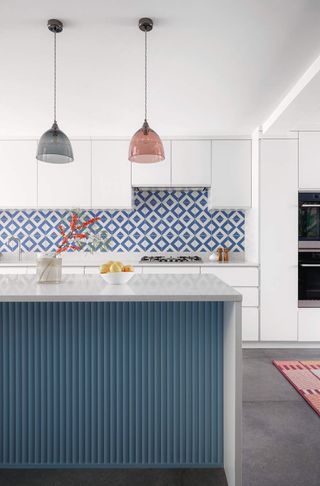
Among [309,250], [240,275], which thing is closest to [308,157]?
[309,250]

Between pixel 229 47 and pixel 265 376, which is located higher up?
pixel 229 47

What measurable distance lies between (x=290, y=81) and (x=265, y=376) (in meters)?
2.50

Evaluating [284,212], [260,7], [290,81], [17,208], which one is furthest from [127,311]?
[17,208]

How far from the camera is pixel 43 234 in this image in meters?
4.47

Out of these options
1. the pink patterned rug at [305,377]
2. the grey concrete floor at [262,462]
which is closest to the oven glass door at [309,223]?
the pink patterned rug at [305,377]

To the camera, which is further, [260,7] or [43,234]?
[43,234]

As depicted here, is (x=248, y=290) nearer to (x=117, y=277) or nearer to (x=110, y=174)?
(x=110, y=174)

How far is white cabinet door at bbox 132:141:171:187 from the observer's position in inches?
160

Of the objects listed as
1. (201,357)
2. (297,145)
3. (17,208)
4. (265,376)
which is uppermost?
(297,145)

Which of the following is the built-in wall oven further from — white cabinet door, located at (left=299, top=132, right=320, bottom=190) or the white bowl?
the white bowl

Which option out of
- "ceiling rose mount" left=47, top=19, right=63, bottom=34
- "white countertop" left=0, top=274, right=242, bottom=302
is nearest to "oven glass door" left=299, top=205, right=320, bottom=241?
"white countertop" left=0, top=274, right=242, bottom=302

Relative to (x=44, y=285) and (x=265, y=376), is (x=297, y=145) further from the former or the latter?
(x=44, y=285)

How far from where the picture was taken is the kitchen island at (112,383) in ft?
5.90

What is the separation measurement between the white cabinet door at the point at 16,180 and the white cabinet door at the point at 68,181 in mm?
86
